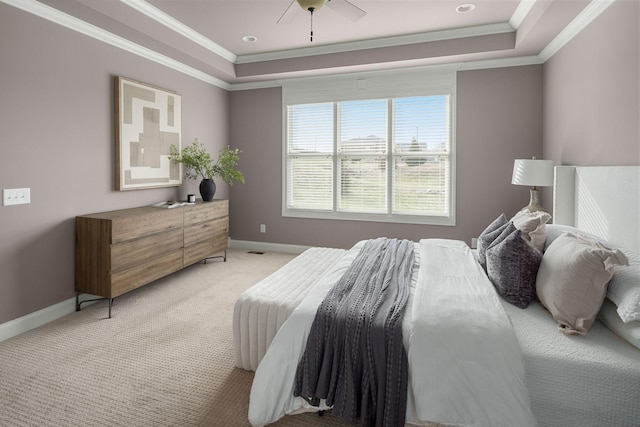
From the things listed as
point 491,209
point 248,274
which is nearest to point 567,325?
point 491,209

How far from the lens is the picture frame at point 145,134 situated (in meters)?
3.67

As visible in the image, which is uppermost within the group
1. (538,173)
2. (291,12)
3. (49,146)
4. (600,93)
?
(291,12)

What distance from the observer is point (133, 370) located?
230cm

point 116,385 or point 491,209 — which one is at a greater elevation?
point 491,209

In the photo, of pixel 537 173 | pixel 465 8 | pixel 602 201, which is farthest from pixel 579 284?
pixel 465 8

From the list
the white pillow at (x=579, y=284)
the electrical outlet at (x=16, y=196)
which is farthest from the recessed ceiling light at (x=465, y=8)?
the electrical outlet at (x=16, y=196)

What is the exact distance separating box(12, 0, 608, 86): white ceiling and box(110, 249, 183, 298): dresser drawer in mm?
2218

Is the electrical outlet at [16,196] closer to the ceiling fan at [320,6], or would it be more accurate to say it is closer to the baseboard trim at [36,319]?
the baseboard trim at [36,319]

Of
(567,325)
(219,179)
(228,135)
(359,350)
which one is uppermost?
(228,135)

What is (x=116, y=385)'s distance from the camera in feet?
7.02

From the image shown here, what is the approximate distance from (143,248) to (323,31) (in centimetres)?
302

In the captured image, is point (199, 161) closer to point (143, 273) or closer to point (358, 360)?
point (143, 273)

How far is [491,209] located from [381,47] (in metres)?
2.45

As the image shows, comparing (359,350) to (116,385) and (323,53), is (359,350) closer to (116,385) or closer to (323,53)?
(116,385)
